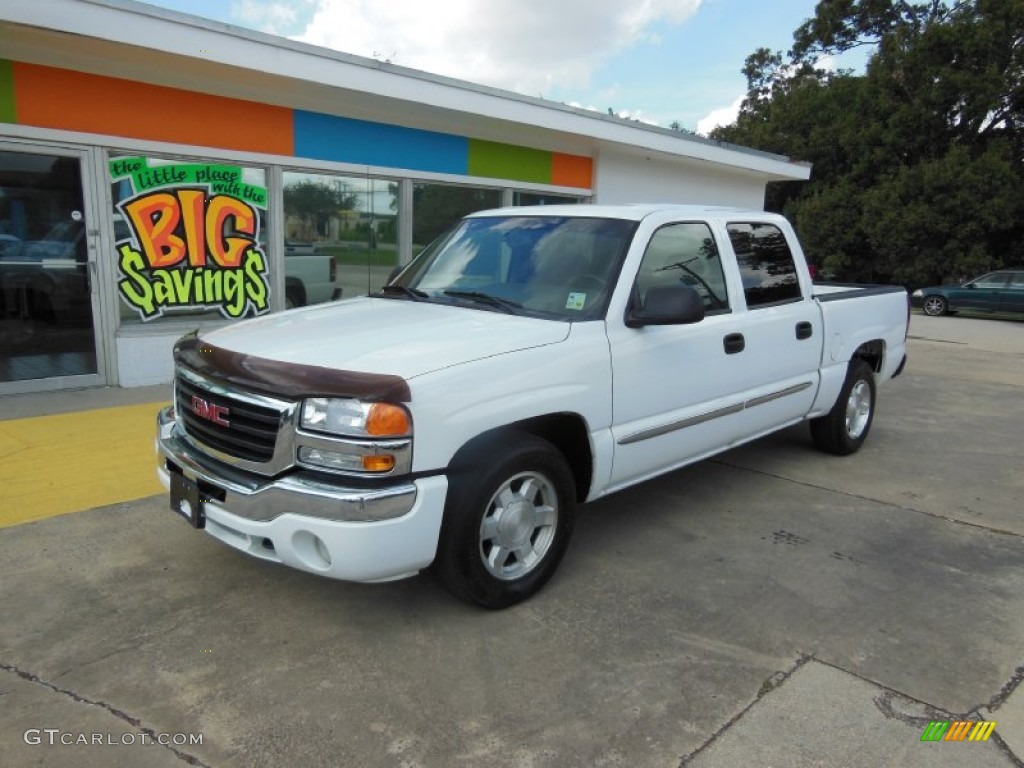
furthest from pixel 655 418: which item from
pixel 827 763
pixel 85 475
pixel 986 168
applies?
pixel 986 168

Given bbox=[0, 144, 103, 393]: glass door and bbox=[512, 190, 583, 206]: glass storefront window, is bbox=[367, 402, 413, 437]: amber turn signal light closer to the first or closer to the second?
bbox=[0, 144, 103, 393]: glass door

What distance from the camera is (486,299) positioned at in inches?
155

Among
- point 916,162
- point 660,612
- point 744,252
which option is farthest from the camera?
point 916,162

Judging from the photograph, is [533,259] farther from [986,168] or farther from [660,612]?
[986,168]

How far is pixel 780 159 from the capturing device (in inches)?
622

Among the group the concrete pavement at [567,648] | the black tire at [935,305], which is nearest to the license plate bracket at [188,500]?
the concrete pavement at [567,648]

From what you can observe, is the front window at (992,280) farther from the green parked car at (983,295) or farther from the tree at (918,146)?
the tree at (918,146)

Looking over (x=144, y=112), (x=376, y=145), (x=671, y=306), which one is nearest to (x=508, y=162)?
(x=376, y=145)

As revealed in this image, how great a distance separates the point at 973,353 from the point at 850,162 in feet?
59.8

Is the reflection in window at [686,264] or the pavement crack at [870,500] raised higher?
the reflection in window at [686,264]

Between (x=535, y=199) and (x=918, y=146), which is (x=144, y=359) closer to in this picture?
(x=535, y=199)

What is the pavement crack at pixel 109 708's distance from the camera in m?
2.44

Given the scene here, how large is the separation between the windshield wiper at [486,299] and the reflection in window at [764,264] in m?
1.68

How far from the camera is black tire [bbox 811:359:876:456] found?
580 centimetres
